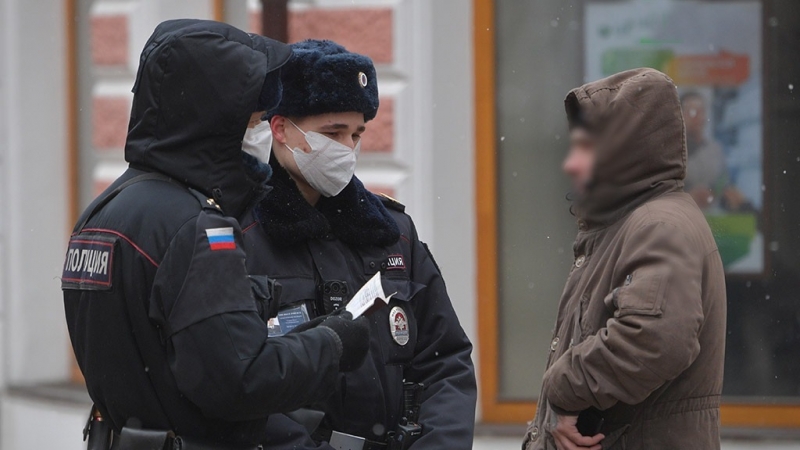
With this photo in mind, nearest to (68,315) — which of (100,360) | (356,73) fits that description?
(100,360)

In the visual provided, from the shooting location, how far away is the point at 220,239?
2293 mm

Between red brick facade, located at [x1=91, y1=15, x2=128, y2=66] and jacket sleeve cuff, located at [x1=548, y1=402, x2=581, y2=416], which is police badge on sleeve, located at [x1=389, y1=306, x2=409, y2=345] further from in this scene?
red brick facade, located at [x1=91, y1=15, x2=128, y2=66]

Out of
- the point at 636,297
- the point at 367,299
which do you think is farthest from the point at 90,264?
the point at 636,297

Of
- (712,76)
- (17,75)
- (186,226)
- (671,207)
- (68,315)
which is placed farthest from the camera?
(17,75)

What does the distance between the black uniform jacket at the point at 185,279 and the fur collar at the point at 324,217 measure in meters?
0.51

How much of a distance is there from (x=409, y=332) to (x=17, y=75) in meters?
4.56

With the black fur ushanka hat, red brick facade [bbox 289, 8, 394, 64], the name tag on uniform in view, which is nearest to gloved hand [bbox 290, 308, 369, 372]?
the name tag on uniform

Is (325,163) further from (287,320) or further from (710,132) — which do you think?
(710,132)

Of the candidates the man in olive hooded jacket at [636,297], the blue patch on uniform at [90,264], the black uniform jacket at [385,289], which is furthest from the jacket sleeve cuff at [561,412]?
the blue patch on uniform at [90,264]

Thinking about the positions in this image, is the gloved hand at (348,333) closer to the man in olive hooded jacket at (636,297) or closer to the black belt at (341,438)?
the black belt at (341,438)

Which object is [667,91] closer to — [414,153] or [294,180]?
[294,180]

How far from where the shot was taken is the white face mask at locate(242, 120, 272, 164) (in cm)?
273

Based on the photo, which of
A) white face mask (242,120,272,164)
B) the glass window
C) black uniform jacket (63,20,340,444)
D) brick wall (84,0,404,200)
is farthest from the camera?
brick wall (84,0,404,200)

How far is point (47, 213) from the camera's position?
6879 mm
